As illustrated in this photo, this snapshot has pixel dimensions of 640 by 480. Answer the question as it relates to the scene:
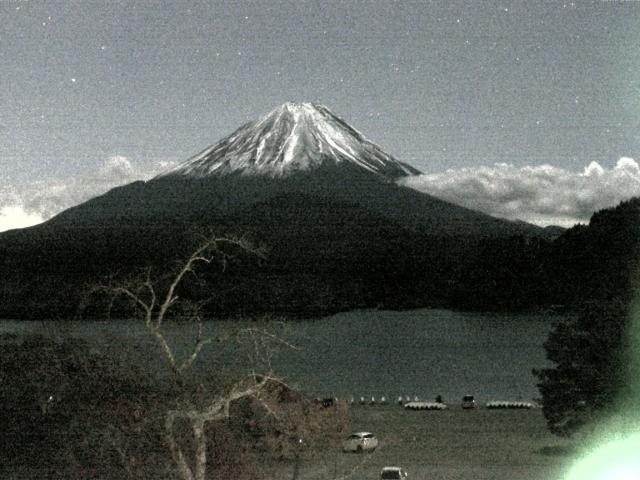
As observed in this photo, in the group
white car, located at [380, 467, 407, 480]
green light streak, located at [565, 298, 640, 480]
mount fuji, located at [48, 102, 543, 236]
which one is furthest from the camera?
mount fuji, located at [48, 102, 543, 236]

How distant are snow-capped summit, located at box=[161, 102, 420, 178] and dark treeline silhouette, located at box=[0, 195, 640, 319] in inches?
446

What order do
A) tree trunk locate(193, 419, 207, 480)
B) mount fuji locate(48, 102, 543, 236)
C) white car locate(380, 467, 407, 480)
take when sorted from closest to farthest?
tree trunk locate(193, 419, 207, 480), white car locate(380, 467, 407, 480), mount fuji locate(48, 102, 543, 236)

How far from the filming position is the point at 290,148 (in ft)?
486

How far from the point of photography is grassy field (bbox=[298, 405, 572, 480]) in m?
18.5

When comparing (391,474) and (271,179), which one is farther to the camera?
(271,179)

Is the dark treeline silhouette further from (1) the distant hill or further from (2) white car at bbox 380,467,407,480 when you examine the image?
(2) white car at bbox 380,467,407,480

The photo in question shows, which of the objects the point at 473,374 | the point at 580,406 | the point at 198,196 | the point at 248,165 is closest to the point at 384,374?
the point at 473,374

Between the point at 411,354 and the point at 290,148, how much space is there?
83838 millimetres

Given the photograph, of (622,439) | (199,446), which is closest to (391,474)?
(622,439)

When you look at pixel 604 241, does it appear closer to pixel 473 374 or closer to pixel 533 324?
pixel 533 324

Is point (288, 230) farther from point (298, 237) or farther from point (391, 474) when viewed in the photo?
point (391, 474)

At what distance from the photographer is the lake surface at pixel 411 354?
162 feet

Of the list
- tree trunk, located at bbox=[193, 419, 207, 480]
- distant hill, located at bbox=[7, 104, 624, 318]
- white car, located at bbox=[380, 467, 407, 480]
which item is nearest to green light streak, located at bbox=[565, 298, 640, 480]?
white car, located at bbox=[380, 467, 407, 480]

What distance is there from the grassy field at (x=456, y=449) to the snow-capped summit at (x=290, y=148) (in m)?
114
